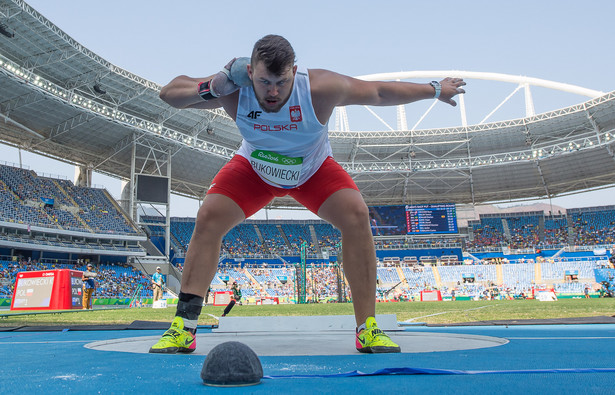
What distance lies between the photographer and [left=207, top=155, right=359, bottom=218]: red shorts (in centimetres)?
281

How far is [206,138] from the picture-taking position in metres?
31.5

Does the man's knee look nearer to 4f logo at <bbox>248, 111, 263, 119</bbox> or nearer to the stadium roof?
4f logo at <bbox>248, 111, 263, 119</bbox>

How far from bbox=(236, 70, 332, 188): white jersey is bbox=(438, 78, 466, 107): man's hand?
75 centimetres

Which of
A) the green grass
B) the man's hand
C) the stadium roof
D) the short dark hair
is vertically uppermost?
the stadium roof

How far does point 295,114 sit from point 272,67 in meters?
0.34

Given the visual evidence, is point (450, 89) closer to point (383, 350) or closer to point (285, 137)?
point (285, 137)

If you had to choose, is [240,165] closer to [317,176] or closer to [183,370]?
[317,176]

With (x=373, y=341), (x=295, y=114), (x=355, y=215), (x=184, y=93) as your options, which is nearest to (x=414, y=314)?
(x=355, y=215)

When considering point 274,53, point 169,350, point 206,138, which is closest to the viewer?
point 274,53

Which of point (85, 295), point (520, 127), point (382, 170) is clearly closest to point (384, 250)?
point (382, 170)

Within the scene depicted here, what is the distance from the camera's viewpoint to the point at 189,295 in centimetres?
263

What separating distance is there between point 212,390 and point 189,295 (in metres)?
1.48

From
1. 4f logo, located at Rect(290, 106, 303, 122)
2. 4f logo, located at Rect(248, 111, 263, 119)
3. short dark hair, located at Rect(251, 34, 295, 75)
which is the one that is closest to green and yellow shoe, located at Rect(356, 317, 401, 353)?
4f logo, located at Rect(290, 106, 303, 122)

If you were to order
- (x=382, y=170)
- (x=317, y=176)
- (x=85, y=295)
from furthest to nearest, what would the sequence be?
(x=382, y=170)
(x=85, y=295)
(x=317, y=176)
